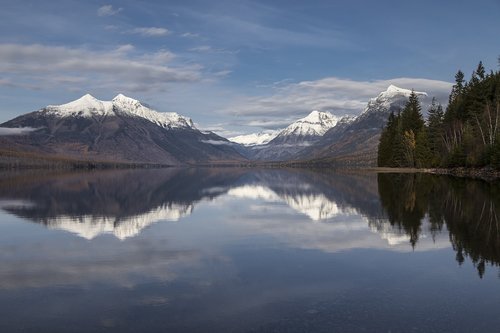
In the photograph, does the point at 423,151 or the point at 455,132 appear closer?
the point at 455,132

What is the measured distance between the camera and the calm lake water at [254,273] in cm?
1716

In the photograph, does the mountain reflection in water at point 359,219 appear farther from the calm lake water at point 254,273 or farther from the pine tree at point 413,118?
the pine tree at point 413,118

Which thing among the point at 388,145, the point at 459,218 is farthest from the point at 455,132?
the point at 459,218

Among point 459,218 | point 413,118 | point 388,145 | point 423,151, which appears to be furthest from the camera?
point 388,145

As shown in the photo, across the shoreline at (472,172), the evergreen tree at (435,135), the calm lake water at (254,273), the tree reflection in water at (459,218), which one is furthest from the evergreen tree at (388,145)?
the calm lake water at (254,273)

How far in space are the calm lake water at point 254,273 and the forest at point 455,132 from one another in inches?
2800

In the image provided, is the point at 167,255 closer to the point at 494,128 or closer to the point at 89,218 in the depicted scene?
the point at 89,218

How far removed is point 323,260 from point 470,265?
7.39 metres

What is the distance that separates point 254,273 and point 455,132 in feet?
414

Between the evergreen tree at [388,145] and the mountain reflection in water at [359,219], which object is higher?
the evergreen tree at [388,145]

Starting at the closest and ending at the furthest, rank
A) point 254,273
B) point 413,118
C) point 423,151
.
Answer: point 254,273 < point 423,151 < point 413,118

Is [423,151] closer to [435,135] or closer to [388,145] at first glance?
[435,135]

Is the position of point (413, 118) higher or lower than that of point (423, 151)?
higher

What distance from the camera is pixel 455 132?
13638 cm
